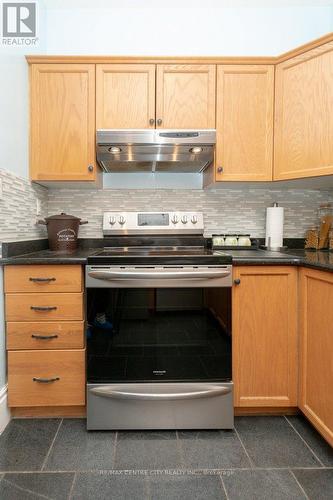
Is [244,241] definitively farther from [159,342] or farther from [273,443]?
[273,443]

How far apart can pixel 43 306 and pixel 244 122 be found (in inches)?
64.1

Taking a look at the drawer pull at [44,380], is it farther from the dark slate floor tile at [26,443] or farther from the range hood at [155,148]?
the range hood at [155,148]

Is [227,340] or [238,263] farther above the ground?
[238,263]

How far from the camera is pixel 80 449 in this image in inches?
57.5

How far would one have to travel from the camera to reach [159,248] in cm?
221

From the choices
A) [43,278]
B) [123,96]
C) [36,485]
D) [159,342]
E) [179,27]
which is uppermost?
[179,27]

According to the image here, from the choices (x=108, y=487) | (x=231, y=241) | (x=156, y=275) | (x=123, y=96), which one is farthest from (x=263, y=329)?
(x=123, y=96)

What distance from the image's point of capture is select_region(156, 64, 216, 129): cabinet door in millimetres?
1953

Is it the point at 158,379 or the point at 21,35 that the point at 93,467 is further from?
the point at 21,35

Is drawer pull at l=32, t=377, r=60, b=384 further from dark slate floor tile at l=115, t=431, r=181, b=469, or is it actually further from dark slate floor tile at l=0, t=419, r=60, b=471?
dark slate floor tile at l=115, t=431, r=181, b=469

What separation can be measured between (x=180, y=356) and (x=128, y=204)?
117 centimetres

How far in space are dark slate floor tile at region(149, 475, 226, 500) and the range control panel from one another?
1.44 m

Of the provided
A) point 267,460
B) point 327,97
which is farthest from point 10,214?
point 327,97

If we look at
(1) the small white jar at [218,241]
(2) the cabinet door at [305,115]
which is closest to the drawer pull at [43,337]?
(1) the small white jar at [218,241]
